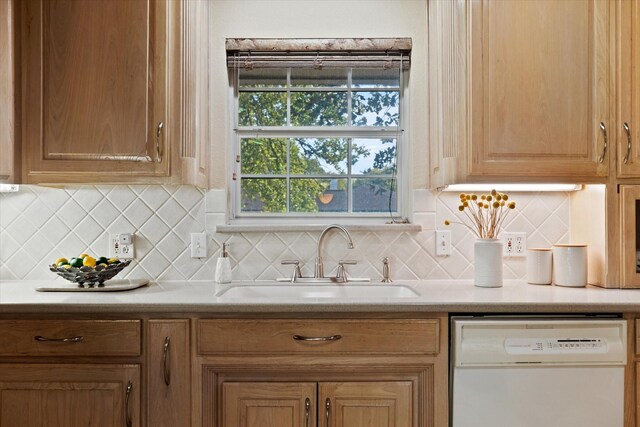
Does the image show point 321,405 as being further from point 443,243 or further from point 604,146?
point 604,146

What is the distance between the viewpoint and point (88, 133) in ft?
6.09

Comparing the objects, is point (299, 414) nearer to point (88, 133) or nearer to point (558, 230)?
point (88, 133)

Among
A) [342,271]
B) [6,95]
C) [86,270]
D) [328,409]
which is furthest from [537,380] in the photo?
[6,95]

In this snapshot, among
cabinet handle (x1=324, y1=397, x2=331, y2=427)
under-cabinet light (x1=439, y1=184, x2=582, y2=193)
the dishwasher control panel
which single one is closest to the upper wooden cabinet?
under-cabinet light (x1=439, y1=184, x2=582, y2=193)

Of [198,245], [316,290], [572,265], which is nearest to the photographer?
[572,265]

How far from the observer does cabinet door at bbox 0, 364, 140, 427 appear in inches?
63.4

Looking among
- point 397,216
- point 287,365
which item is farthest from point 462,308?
point 397,216

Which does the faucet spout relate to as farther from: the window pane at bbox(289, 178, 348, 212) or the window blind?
the window blind

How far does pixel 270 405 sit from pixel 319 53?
1.62 meters

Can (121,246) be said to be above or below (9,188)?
below

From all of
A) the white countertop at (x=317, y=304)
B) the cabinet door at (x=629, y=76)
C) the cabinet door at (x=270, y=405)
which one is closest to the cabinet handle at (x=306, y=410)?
the cabinet door at (x=270, y=405)

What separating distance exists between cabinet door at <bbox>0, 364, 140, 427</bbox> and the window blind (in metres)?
1.51

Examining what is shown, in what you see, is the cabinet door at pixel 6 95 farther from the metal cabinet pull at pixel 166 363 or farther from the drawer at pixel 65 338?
the metal cabinet pull at pixel 166 363

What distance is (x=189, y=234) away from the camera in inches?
87.8
